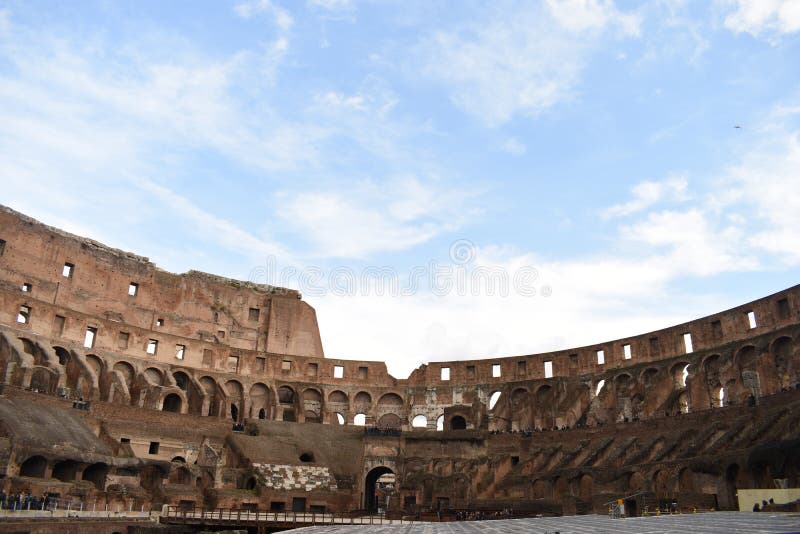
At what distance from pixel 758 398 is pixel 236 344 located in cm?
4027

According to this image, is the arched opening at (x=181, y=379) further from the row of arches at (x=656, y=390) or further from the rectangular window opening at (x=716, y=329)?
the rectangular window opening at (x=716, y=329)

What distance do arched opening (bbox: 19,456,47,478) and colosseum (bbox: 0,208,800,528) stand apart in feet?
0.21

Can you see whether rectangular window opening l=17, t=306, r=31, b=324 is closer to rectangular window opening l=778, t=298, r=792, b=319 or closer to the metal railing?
the metal railing

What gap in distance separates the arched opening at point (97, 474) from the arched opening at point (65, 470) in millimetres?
1198

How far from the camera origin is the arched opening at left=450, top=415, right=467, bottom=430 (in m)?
50.0

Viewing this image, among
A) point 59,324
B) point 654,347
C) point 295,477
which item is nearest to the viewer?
point 295,477

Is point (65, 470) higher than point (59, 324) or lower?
lower

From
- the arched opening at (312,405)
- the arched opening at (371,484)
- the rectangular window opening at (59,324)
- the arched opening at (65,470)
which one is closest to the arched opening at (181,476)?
the arched opening at (65,470)

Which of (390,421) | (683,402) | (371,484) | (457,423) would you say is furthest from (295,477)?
(683,402)

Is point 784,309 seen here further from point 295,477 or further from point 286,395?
point 286,395

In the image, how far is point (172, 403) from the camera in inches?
1789

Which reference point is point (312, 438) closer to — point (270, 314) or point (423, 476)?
point (423, 476)

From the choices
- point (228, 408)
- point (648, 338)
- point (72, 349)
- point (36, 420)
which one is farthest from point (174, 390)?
point (648, 338)

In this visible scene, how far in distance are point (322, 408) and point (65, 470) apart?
908 inches
